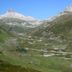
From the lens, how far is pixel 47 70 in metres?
110

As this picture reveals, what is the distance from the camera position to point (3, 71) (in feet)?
320

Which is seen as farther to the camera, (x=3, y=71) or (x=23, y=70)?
(x=23, y=70)

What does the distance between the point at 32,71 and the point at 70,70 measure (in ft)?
48.2

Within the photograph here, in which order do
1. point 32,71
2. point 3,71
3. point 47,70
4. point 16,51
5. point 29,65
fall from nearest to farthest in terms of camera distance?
point 3,71 < point 32,71 < point 47,70 < point 29,65 < point 16,51

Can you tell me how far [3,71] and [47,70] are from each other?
20799 mm

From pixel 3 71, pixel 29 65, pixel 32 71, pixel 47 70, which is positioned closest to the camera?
pixel 3 71

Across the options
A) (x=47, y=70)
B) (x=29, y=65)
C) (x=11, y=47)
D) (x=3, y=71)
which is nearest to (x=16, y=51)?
(x=11, y=47)

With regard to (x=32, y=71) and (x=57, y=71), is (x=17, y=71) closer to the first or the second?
(x=32, y=71)

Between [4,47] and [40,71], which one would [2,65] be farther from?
[4,47]

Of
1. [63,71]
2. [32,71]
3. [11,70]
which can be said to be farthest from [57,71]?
[11,70]

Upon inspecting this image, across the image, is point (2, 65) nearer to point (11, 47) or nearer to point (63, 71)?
point (63, 71)

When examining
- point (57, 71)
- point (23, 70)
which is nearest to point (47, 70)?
point (57, 71)

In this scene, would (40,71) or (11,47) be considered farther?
(11,47)

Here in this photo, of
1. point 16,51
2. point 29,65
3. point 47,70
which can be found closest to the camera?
point 47,70
